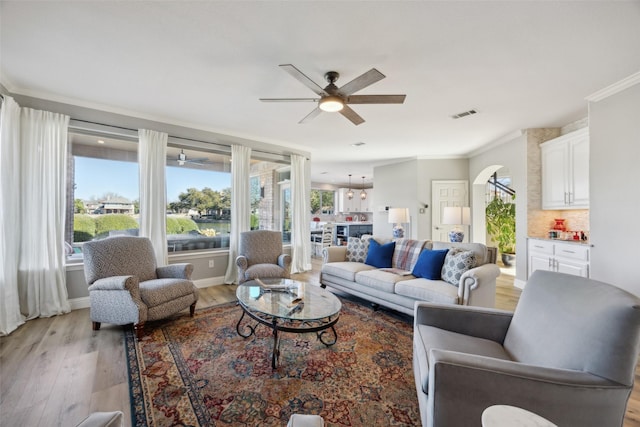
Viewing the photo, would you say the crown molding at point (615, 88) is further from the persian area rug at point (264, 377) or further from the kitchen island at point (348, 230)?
the kitchen island at point (348, 230)

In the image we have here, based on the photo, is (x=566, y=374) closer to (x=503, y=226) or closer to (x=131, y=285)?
(x=131, y=285)

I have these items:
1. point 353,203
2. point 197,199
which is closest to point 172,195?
point 197,199

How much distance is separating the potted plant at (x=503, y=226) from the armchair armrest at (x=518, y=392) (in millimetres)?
5901

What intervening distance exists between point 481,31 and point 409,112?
1629mm

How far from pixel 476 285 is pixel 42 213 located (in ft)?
15.4

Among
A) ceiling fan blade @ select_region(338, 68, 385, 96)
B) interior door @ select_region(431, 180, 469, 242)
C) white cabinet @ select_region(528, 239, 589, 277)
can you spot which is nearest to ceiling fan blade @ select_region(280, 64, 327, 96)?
ceiling fan blade @ select_region(338, 68, 385, 96)

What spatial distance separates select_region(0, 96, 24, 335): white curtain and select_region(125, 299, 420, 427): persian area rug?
124 cm

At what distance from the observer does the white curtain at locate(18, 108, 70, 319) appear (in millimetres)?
2982

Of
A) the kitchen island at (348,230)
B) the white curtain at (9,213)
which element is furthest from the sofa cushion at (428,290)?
the kitchen island at (348,230)

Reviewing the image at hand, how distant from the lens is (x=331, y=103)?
8.08ft

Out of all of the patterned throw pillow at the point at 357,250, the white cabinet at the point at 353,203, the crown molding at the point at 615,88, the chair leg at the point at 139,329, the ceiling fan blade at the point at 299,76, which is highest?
the crown molding at the point at 615,88

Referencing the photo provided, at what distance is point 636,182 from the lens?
2.66 m

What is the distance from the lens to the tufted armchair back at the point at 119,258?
2.80 metres

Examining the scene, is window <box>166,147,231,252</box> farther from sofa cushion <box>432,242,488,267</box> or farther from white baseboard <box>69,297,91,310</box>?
sofa cushion <box>432,242,488,267</box>
